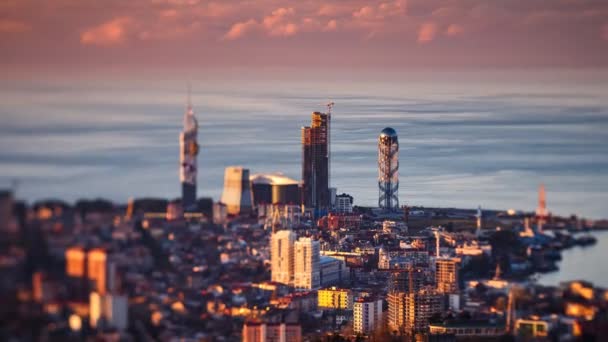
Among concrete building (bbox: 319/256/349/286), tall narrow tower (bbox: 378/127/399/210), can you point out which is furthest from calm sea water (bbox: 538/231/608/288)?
tall narrow tower (bbox: 378/127/399/210)

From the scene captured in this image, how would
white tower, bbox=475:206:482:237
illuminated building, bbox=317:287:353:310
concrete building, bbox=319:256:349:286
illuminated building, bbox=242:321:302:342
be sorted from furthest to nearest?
1. concrete building, bbox=319:256:349:286
2. illuminated building, bbox=317:287:353:310
3. white tower, bbox=475:206:482:237
4. illuminated building, bbox=242:321:302:342

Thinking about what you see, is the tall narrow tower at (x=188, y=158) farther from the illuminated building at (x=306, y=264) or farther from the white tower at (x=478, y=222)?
the illuminated building at (x=306, y=264)

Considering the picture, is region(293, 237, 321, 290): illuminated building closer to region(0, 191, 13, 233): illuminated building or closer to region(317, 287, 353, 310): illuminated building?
region(317, 287, 353, 310): illuminated building

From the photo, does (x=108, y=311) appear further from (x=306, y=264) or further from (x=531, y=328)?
(x=306, y=264)

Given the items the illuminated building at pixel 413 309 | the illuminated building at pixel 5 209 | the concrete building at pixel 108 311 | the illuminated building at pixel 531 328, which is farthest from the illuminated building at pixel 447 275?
the illuminated building at pixel 5 209

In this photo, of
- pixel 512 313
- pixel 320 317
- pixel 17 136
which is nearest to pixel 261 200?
pixel 320 317

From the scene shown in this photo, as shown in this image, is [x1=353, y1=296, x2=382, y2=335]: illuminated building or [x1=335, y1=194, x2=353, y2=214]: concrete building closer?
[x1=353, y1=296, x2=382, y2=335]: illuminated building

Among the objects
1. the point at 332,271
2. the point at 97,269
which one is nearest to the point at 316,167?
the point at 332,271
